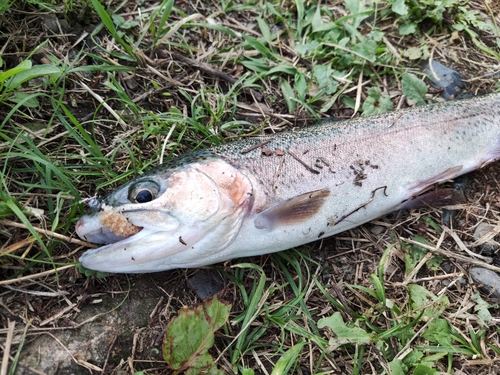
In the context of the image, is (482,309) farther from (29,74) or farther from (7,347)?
(29,74)

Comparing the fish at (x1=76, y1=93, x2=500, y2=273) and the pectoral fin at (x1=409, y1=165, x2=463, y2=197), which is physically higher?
the fish at (x1=76, y1=93, x2=500, y2=273)

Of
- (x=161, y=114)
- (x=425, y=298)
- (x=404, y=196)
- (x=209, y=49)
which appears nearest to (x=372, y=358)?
(x=425, y=298)

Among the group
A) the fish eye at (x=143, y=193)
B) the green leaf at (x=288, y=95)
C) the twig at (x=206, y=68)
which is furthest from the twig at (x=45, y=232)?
the green leaf at (x=288, y=95)

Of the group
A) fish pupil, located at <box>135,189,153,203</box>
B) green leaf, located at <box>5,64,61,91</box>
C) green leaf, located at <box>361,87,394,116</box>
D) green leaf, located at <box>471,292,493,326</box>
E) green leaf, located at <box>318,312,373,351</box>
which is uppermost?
green leaf, located at <box>5,64,61,91</box>

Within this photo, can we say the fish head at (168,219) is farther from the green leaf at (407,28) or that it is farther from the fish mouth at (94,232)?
the green leaf at (407,28)

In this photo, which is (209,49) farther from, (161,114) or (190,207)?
(190,207)

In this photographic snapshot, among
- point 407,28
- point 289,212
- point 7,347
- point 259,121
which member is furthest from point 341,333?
point 407,28

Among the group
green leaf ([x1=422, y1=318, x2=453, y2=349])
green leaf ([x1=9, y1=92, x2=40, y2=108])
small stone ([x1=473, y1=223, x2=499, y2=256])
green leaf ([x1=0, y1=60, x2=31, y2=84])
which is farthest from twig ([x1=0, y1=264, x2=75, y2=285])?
small stone ([x1=473, y1=223, x2=499, y2=256])

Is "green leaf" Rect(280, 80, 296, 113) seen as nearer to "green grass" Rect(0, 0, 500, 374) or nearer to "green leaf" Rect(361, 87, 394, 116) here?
"green grass" Rect(0, 0, 500, 374)
